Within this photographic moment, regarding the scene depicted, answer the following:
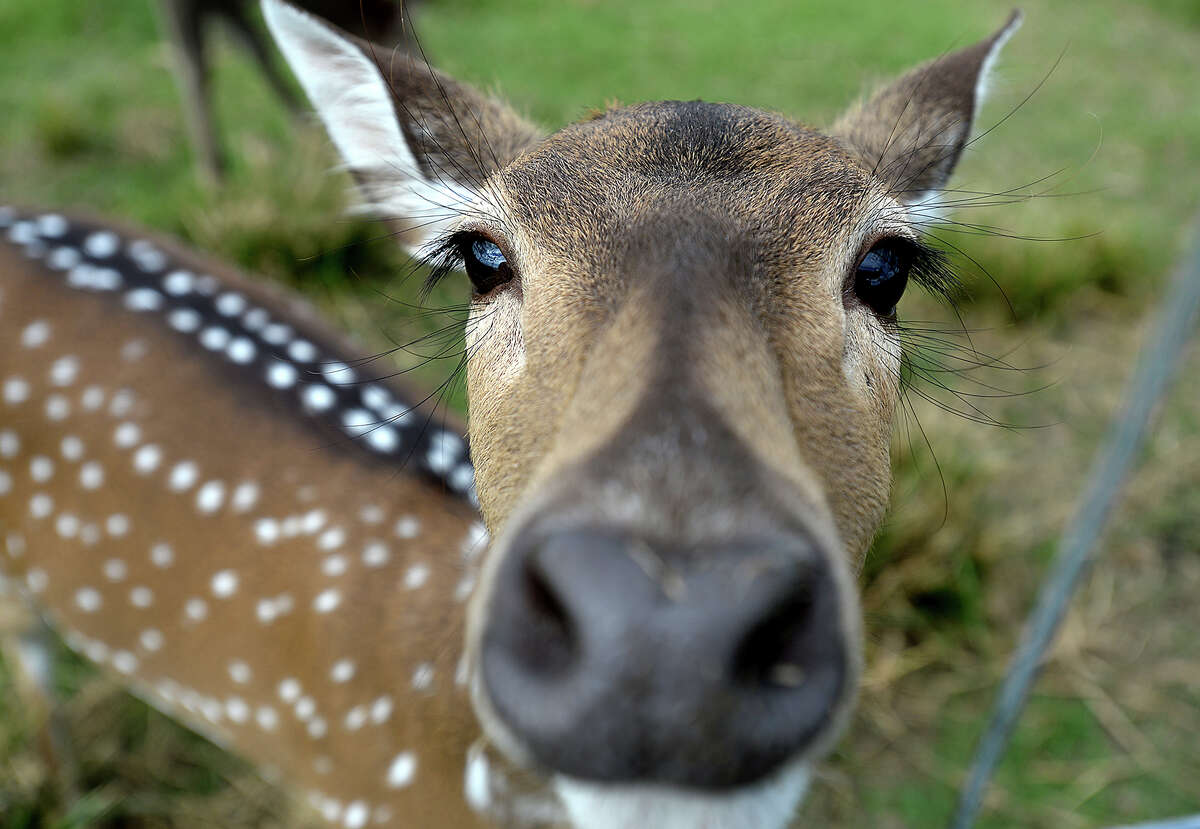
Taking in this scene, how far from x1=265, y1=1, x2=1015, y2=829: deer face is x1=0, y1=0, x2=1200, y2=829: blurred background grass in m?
0.55

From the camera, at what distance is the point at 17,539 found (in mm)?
2838

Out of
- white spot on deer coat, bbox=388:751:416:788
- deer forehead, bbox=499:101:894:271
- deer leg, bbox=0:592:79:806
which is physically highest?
deer forehead, bbox=499:101:894:271

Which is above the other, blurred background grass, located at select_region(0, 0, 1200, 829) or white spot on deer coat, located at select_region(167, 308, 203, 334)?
white spot on deer coat, located at select_region(167, 308, 203, 334)

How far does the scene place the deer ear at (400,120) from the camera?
202 cm

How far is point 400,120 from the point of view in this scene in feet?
6.68

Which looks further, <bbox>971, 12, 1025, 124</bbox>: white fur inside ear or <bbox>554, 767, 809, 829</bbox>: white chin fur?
<bbox>971, 12, 1025, 124</bbox>: white fur inside ear

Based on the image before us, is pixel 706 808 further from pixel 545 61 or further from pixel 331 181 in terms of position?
pixel 545 61

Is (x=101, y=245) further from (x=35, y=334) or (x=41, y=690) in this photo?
(x=41, y=690)

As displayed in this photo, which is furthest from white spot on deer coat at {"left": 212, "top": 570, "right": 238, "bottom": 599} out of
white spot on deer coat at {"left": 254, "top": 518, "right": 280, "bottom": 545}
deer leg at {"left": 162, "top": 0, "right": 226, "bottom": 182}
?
deer leg at {"left": 162, "top": 0, "right": 226, "bottom": 182}

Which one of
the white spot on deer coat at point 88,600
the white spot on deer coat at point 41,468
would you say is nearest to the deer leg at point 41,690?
the white spot on deer coat at point 88,600

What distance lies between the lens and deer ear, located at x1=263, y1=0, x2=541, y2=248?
6.62 feet

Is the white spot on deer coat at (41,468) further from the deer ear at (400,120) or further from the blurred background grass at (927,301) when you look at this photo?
the deer ear at (400,120)

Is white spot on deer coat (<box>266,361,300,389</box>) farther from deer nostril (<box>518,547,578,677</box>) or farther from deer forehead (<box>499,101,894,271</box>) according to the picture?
deer nostril (<box>518,547,578,677</box>)

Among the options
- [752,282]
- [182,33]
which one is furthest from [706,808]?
[182,33]
